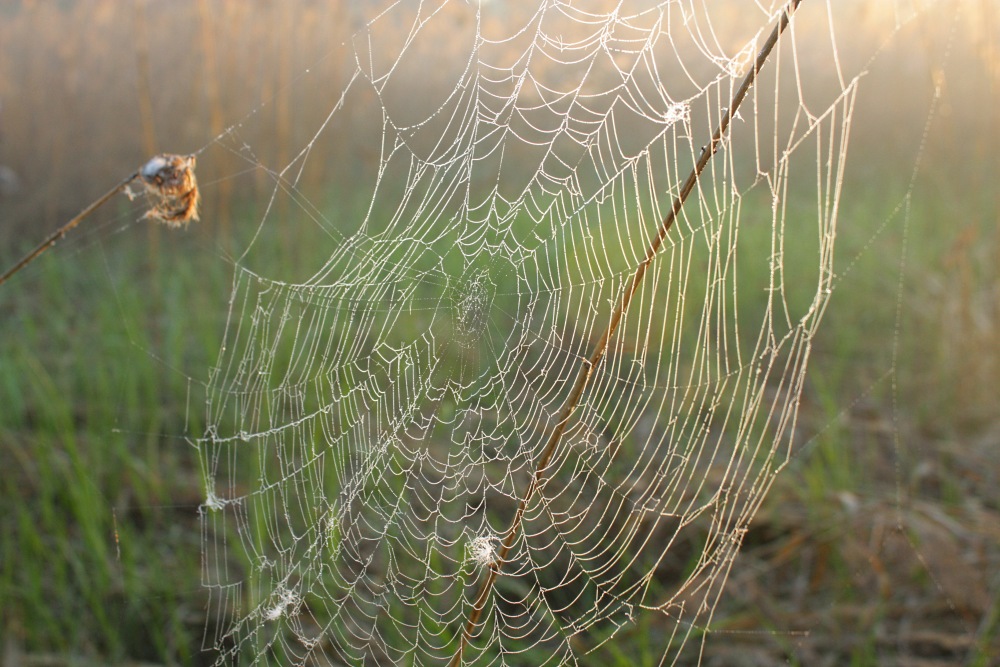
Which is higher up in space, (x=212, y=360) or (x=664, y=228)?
(x=664, y=228)

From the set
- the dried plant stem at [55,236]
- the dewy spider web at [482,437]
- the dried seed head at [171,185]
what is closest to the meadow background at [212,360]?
the dewy spider web at [482,437]

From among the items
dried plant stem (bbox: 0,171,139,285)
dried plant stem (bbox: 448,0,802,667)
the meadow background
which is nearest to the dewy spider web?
the meadow background

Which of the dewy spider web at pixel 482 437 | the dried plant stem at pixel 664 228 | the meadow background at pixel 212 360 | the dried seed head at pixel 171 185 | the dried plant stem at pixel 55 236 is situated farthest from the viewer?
the meadow background at pixel 212 360

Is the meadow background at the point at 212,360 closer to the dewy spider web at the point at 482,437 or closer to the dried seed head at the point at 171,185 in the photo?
the dewy spider web at the point at 482,437

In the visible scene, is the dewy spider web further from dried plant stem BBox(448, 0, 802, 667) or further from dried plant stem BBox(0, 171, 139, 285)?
dried plant stem BBox(0, 171, 139, 285)

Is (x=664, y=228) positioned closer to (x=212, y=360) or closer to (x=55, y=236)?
(x=55, y=236)

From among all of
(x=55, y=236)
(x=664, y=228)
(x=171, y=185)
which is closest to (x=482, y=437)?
(x=171, y=185)
